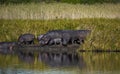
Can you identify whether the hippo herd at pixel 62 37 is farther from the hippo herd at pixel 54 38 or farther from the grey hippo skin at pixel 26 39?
the grey hippo skin at pixel 26 39

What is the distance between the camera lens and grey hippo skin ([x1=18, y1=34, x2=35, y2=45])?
3403cm

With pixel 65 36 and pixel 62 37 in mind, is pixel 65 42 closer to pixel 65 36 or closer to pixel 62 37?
pixel 65 36

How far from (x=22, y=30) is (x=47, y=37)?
213 cm

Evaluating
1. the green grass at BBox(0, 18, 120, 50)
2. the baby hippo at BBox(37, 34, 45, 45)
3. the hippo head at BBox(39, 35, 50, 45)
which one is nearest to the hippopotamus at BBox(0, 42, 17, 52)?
the green grass at BBox(0, 18, 120, 50)

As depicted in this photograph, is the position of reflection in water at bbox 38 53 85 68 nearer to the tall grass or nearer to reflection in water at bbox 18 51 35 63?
reflection in water at bbox 18 51 35 63

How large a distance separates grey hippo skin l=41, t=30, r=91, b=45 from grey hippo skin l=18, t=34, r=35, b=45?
0.66 meters

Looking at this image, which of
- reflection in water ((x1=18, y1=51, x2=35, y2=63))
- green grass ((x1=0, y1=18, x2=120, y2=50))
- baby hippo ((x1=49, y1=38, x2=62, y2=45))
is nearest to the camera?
reflection in water ((x1=18, y1=51, x2=35, y2=63))

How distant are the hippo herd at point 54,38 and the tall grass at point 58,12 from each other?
205cm

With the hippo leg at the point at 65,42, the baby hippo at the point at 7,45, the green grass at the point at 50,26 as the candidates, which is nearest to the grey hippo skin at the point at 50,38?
the hippo leg at the point at 65,42

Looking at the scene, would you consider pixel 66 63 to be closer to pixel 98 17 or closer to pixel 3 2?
pixel 98 17

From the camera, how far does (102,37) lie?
1261 inches

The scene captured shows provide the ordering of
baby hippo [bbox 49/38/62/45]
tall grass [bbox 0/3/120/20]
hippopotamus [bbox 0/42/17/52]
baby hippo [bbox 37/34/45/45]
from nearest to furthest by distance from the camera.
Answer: hippopotamus [bbox 0/42/17/52]
baby hippo [bbox 37/34/45/45]
baby hippo [bbox 49/38/62/45]
tall grass [bbox 0/3/120/20]

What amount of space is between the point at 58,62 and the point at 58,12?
893 centimetres

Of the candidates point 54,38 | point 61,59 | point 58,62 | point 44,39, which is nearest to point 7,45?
point 44,39
